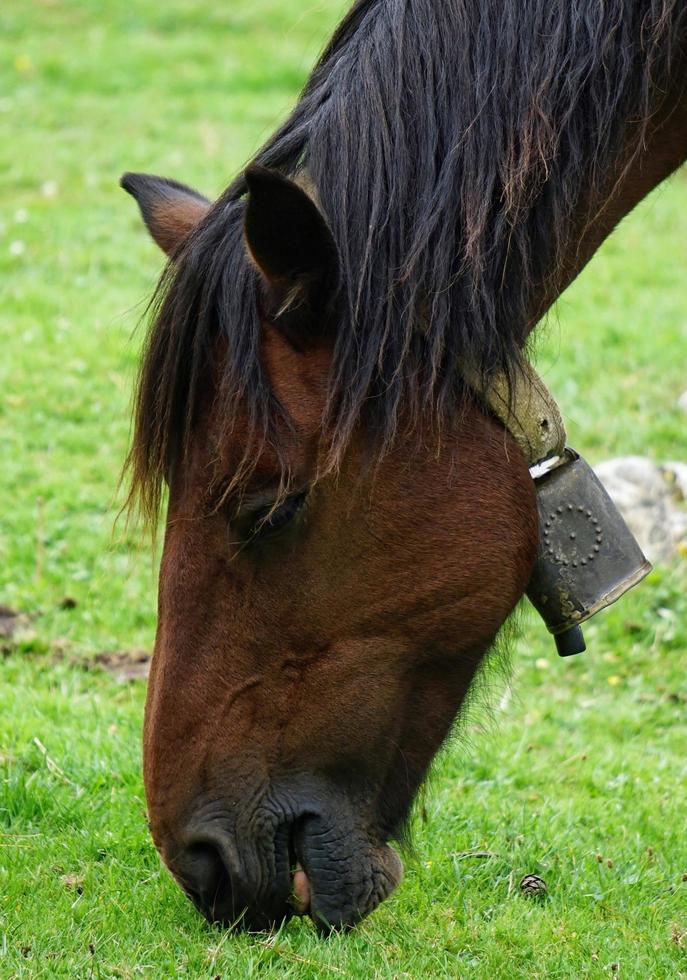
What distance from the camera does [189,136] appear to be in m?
12.4

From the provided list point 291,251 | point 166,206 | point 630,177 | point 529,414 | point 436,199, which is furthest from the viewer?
point 166,206

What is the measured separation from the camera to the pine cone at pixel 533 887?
11.0 ft

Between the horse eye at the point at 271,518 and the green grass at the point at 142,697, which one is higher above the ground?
the horse eye at the point at 271,518

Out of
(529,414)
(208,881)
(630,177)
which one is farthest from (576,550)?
(208,881)

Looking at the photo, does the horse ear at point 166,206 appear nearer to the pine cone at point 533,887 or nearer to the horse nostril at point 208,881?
the horse nostril at point 208,881

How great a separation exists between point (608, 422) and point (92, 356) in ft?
10.1

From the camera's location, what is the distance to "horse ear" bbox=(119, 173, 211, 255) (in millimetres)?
3121

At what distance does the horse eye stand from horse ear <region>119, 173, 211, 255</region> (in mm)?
734

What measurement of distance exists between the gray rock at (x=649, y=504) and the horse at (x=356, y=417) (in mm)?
3312

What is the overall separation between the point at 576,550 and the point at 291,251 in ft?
3.17

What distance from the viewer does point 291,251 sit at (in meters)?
2.51

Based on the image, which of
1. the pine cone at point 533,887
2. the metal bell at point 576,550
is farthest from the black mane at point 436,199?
the pine cone at point 533,887

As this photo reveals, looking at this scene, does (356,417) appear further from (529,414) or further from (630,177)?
(630,177)

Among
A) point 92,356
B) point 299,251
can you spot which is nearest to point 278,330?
point 299,251
